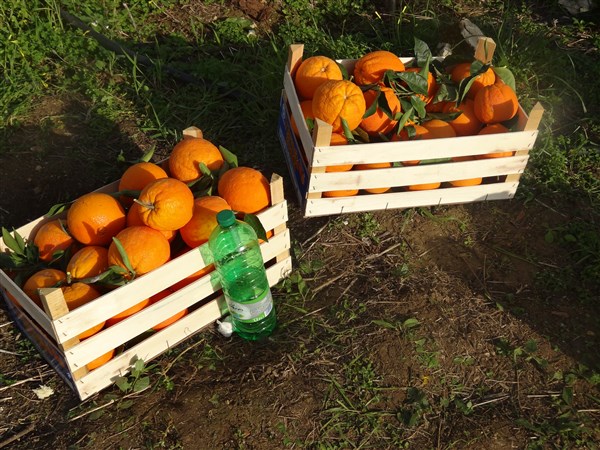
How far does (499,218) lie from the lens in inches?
165

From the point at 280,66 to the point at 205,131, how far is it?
843 mm

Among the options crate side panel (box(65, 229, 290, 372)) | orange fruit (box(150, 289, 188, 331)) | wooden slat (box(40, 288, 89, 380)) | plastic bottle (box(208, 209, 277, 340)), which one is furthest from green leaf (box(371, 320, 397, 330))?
wooden slat (box(40, 288, 89, 380))

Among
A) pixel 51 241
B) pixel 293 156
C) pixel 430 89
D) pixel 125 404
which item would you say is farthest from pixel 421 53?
pixel 125 404

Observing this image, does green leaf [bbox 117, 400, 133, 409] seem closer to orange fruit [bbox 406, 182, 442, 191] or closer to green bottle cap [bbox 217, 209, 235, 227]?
→ green bottle cap [bbox 217, 209, 235, 227]

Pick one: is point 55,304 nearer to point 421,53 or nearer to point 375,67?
point 375,67

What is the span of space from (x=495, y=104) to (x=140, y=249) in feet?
7.85

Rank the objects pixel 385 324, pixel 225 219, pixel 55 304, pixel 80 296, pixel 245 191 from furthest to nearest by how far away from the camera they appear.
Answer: pixel 385 324, pixel 245 191, pixel 80 296, pixel 225 219, pixel 55 304

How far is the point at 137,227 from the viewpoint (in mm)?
3029

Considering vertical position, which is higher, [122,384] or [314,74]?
[314,74]

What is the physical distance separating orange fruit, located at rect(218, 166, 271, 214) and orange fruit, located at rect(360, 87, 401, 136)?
924 millimetres

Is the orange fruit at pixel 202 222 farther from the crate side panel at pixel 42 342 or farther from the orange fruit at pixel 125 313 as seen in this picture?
the crate side panel at pixel 42 342

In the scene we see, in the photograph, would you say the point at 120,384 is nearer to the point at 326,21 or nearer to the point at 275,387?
the point at 275,387

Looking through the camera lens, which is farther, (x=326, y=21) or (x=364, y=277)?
(x=326, y=21)

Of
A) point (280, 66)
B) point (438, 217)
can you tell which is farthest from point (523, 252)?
point (280, 66)
